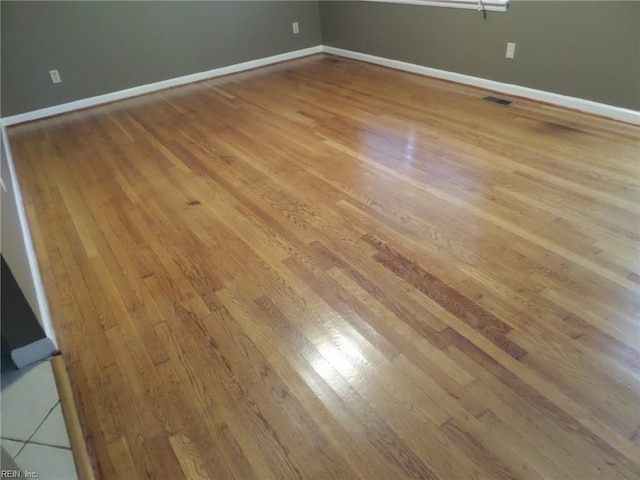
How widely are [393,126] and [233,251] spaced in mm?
1724

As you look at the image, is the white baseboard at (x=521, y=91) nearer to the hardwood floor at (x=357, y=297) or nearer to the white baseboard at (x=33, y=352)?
the hardwood floor at (x=357, y=297)

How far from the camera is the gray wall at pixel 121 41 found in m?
3.81

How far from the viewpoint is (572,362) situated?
1.38m

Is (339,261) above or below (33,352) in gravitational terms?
below

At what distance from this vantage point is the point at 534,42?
321cm

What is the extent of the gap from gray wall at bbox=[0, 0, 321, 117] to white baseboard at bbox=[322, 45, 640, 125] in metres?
1.13

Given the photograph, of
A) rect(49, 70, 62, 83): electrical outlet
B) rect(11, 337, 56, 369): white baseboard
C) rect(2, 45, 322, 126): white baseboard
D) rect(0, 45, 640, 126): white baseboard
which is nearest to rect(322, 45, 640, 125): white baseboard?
rect(0, 45, 640, 126): white baseboard

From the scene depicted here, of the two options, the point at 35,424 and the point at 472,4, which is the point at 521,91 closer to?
the point at 472,4

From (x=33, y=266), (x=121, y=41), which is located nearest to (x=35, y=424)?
(x=33, y=266)

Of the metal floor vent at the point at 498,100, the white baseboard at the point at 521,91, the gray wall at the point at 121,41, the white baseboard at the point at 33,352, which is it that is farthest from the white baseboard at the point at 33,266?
the white baseboard at the point at 521,91

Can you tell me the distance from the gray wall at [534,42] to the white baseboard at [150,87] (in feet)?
3.52

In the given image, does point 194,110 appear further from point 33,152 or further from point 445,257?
point 445,257

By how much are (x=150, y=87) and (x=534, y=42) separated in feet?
11.5

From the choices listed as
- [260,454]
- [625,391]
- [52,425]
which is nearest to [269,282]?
[260,454]
